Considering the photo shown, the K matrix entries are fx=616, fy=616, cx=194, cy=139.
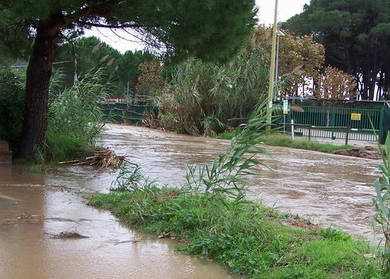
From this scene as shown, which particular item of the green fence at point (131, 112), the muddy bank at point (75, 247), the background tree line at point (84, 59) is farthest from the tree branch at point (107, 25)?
the green fence at point (131, 112)

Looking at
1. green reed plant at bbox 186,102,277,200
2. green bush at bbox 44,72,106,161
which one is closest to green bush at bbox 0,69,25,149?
green bush at bbox 44,72,106,161

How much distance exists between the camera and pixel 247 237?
6133 millimetres

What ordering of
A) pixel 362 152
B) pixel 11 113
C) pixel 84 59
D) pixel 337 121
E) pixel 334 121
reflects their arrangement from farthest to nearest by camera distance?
pixel 337 121
pixel 334 121
pixel 362 152
pixel 84 59
pixel 11 113

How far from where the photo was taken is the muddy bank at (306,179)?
9289mm

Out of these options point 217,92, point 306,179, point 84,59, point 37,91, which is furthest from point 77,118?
point 217,92

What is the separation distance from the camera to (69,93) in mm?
14695

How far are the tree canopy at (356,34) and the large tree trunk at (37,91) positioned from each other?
52.3m

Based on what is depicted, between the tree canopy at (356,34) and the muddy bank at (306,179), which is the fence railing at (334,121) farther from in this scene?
the tree canopy at (356,34)

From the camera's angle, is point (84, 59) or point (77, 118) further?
point (84, 59)

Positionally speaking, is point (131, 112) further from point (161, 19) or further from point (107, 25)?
point (161, 19)

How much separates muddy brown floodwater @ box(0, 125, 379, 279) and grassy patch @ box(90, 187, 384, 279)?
0.72ft

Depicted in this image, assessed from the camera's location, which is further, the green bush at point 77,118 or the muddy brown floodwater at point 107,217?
the green bush at point 77,118

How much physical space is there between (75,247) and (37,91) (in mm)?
6944

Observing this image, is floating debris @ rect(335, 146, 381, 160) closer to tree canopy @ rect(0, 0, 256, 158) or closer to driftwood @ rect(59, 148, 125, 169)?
tree canopy @ rect(0, 0, 256, 158)
